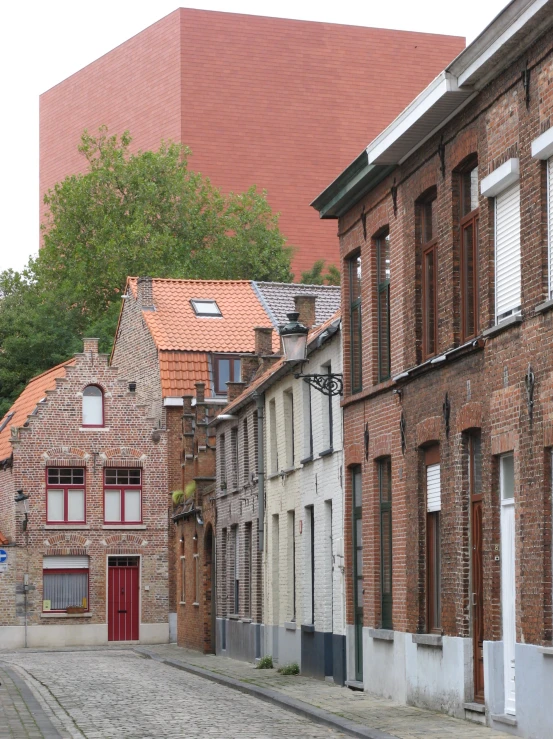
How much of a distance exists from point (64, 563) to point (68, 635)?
6.76 feet

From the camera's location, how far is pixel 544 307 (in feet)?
45.8

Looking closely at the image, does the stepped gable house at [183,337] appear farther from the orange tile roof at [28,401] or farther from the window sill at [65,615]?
the window sill at [65,615]

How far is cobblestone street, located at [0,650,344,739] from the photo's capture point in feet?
53.3

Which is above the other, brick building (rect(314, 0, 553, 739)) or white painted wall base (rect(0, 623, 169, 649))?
brick building (rect(314, 0, 553, 739))

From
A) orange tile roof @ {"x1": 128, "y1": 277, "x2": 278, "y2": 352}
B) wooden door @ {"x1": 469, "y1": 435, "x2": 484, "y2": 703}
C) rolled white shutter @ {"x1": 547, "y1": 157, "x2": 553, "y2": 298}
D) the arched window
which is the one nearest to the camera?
rolled white shutter @ {"x1": 547, "y1": 157, "x2": 553, "y2": 298}

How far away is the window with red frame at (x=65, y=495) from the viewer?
43.9 meters

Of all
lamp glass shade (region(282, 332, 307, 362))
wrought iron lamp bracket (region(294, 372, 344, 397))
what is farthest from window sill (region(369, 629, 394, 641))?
lamp glass shade (region(282, 332, 307, 362))

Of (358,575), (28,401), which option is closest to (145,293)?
(28,401)

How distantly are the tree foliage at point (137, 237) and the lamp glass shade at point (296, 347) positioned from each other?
36.2 metres

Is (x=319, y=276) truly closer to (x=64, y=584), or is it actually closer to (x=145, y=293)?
(x=145, y=293)

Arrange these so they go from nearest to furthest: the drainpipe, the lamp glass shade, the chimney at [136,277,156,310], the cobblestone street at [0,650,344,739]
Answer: the cobblestone street at [0,650,344,739], the lamp glass shade, the drainpipe, the chimney at [136,277,156,310]

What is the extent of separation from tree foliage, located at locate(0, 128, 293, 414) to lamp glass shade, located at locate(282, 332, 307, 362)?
3615 centimetres

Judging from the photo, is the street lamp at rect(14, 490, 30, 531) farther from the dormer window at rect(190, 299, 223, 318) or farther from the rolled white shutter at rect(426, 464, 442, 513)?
the rolled white shutter at rect(426, 464, 442, 513)

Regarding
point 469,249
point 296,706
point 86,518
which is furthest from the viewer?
point 86,518
